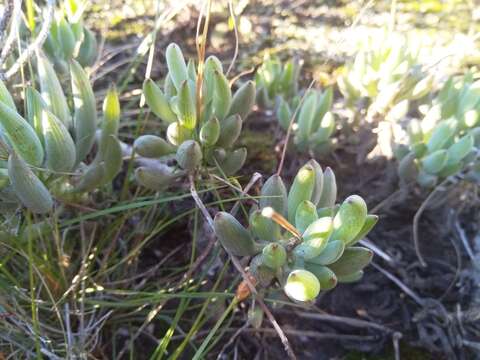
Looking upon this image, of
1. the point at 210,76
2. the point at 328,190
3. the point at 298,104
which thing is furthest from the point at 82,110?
the point at 298,104

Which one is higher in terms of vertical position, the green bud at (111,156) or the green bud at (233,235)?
the green bud at (111,156)

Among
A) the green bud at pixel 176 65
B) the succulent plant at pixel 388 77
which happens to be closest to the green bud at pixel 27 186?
the green bud at pixel 176 65

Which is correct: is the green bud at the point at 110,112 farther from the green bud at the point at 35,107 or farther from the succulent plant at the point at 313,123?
the succulent plant at the point at 313,123

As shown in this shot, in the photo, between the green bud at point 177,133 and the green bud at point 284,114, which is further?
the green bud at point 284,114

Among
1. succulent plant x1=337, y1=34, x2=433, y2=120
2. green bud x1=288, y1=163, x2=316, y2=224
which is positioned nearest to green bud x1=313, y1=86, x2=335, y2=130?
succulent plant x1=337, y1=34, x2=433, y2=120

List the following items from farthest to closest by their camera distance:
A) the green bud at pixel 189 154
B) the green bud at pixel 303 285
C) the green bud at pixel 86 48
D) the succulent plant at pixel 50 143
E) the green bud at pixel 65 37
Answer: the green bud at pixel 86 48 → the green bud at pixel 65 37 → the green bud at pixel 189 154 → the succulent plant at pixel 50 143 → the green bud at pixel 303 285

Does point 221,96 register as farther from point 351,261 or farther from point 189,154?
point 351,261
